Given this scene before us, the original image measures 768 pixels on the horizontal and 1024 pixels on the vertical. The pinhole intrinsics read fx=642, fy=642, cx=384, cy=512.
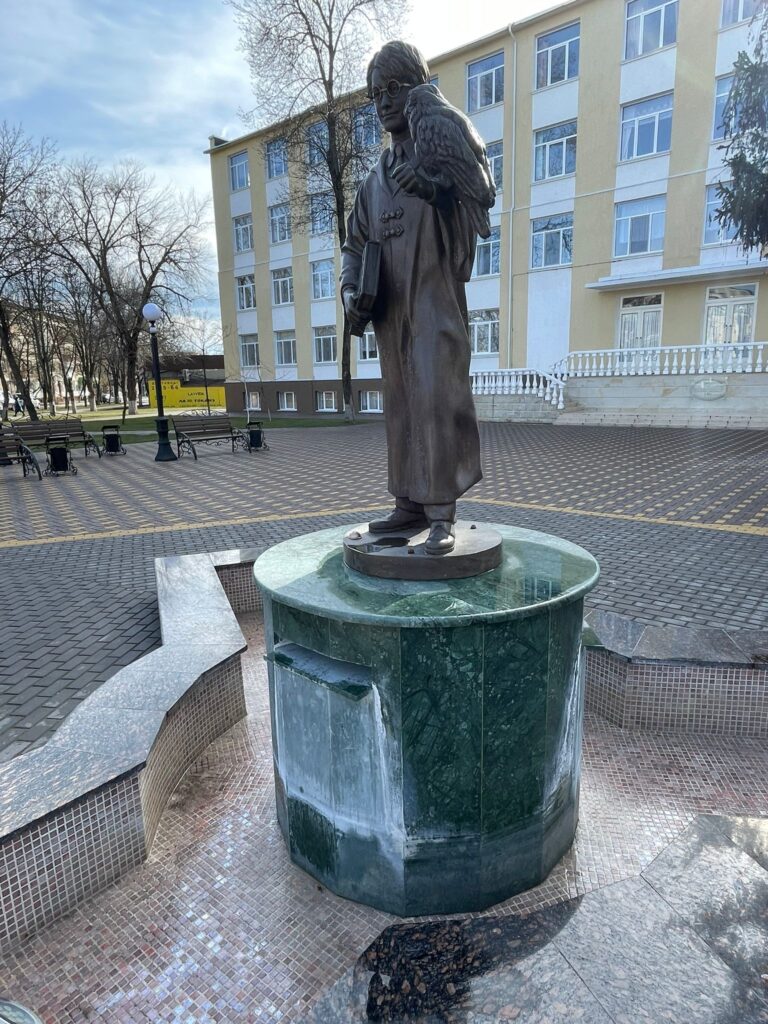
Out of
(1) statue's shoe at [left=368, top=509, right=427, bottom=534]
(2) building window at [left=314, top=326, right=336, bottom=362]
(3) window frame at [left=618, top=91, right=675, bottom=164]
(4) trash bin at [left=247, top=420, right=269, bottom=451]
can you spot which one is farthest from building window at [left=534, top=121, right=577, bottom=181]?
(1) statue's shoe at [left=368, top=509, right=427, bottom=534]

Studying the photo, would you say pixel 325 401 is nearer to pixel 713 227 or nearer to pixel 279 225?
pixel 279 225

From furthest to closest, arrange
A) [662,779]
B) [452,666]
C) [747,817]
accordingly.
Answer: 1. [662,779]
2. [747,817]
3. [452,666]

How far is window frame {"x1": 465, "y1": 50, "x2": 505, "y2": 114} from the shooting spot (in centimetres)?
2534

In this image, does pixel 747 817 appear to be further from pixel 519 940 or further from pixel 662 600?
pixel 662 600

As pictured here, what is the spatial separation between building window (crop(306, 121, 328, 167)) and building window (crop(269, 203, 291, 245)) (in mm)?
7377

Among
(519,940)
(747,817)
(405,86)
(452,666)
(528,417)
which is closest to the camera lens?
(519,940)

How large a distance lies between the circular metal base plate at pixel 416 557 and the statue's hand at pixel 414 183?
138 cm

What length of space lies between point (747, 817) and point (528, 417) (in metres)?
20.6

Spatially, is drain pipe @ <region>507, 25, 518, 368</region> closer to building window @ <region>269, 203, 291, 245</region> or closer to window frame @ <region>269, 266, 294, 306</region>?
building window @ <region>269, 203, 291, 245</region>

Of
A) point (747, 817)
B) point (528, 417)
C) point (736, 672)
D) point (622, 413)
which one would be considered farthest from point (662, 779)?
point (528, 417)

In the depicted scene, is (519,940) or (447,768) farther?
(447,768)

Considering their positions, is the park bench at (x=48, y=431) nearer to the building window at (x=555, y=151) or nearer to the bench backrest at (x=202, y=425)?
the bench backrest at (x=202, y=425)

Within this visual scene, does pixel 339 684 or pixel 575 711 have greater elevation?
pixel 339 684

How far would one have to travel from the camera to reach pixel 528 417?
888 inches
